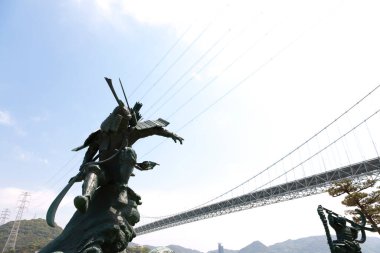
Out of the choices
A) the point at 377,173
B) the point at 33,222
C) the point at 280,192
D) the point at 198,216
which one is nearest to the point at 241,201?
the point at 280,192

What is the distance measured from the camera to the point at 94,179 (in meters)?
3.81

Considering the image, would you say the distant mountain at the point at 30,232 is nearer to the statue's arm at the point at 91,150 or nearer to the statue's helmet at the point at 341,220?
the statue's arm at the point at 91,150

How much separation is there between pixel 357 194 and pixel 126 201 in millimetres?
17336

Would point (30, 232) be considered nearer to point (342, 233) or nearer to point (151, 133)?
point (151, 133)

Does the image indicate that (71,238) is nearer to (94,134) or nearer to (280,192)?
(94,134)

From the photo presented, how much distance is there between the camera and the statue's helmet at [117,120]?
15.1ft

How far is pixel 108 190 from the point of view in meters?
4.23

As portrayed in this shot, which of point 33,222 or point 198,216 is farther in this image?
point 33,222

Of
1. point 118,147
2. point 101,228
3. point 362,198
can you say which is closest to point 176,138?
point 118,147

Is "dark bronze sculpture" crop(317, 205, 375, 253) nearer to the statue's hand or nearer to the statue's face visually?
the statue's hand

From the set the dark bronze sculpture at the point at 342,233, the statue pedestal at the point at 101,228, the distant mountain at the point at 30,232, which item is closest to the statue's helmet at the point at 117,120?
the statue pedestal at the point at 101,228

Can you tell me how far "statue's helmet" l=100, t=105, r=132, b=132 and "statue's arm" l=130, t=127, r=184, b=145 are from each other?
0.26 m

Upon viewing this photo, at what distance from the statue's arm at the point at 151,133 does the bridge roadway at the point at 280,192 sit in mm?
36751

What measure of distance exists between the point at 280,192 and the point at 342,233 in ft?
154
